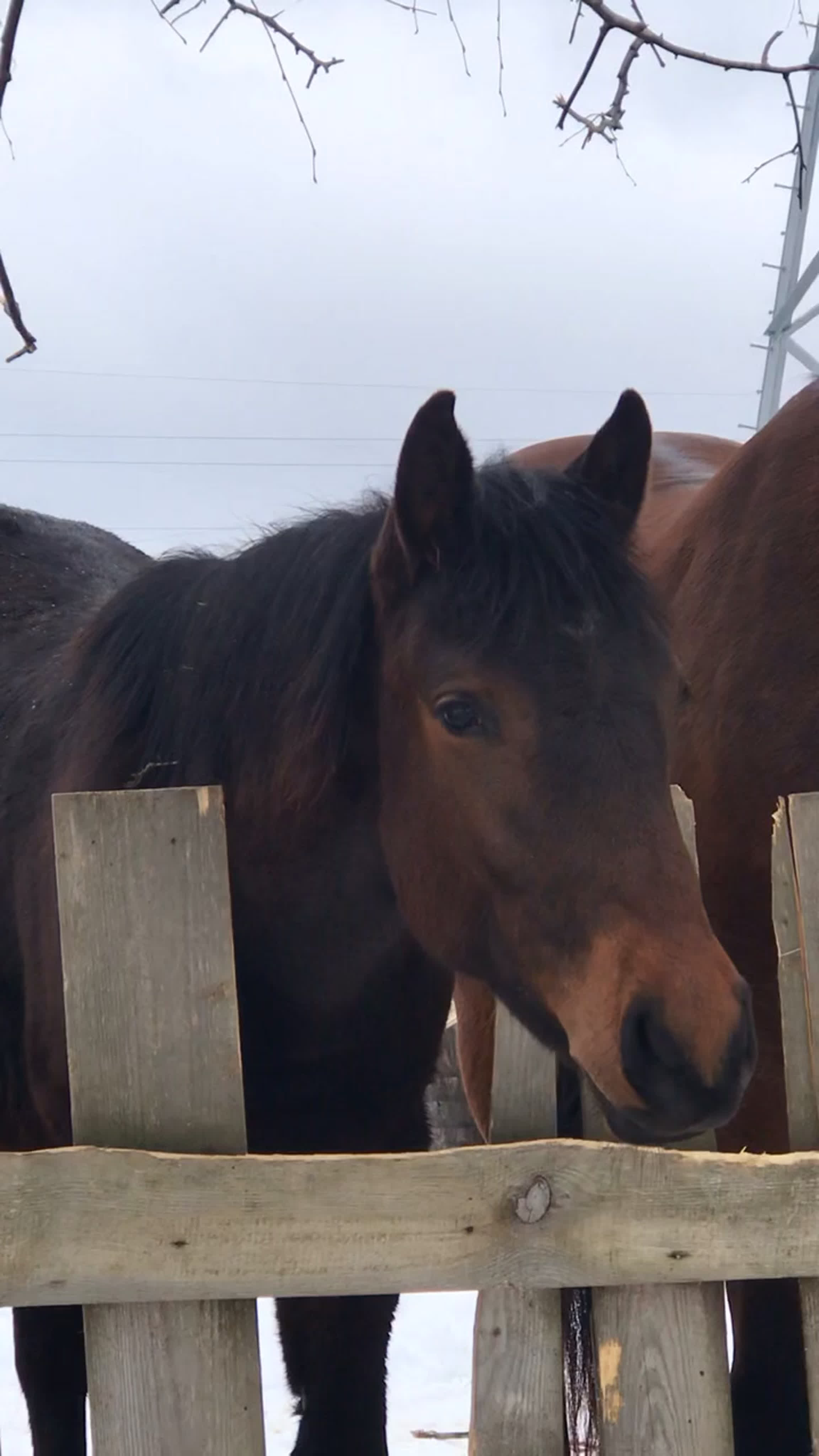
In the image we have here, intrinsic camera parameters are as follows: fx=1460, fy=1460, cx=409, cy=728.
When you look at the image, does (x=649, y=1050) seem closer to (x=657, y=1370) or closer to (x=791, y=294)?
(x=657, y=1370)

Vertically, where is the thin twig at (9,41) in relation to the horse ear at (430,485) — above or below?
above

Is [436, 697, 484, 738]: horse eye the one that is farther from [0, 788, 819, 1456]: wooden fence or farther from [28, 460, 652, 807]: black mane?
[0, 788, 819, 1456]: wooden fence

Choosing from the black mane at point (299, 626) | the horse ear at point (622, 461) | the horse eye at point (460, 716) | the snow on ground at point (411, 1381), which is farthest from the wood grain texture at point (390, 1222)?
the snow on ground at point (411, 1381)

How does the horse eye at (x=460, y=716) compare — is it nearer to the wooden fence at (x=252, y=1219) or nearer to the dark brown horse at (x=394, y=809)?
the dark brown horse at (x=394, y=809)

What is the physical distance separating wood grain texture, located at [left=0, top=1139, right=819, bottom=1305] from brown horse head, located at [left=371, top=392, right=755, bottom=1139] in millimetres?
108

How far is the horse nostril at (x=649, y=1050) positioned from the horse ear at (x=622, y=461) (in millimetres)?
946

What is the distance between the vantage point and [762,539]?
3234mm

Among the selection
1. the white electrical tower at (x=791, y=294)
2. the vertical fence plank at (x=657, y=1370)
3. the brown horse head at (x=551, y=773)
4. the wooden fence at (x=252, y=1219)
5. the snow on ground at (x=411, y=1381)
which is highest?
the white electrical tower at (x=791, y=294)

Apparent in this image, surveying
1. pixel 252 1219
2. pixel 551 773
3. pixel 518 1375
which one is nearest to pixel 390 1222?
pixel 252 1219

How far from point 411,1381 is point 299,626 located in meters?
2.71

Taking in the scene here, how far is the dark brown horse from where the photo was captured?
6.27ft

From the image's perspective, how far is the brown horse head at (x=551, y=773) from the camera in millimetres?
1809

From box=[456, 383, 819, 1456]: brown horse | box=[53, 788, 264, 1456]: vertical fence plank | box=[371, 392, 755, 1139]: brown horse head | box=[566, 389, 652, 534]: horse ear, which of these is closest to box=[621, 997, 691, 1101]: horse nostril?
box=[371, 392, 755, 1139]: brown horse head

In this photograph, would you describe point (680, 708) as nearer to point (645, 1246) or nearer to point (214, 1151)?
point (645, 1246)
